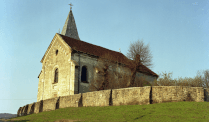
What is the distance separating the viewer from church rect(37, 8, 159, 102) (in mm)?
29109

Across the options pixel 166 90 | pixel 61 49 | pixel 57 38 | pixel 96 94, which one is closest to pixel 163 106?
pixel 166 90

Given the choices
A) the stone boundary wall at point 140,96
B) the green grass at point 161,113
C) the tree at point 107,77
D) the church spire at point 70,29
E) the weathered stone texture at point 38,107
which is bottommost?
the weathered stone texture at point 38,107

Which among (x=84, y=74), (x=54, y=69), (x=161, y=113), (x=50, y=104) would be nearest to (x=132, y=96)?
(x=161, y=113)

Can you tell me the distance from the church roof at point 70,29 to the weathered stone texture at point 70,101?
25.9m

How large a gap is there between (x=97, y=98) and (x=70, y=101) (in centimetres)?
338

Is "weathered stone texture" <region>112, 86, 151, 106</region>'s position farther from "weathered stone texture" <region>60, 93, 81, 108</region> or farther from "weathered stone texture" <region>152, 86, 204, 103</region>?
"weathered stone texture" <region>60, 93, 81, 108</region>

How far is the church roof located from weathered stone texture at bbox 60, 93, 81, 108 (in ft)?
84.9

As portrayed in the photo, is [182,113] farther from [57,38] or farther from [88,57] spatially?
[57,38]

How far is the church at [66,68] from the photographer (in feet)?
95.5

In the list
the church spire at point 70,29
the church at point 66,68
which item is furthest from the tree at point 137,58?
the church spire at point 70,29

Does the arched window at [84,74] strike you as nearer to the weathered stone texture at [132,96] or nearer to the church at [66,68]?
the church at [66,68]

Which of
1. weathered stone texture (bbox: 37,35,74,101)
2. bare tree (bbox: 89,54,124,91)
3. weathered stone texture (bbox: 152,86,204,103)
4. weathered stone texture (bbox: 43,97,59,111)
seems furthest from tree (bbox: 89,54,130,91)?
weathered stone texture (bbox: 152,86,204,103)

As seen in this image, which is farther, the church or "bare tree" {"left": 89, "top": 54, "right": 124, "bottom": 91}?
"bare tree" {"left": 89, "top": 54, "right": 124, "bottom": 91}

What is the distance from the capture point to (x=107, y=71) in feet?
101
